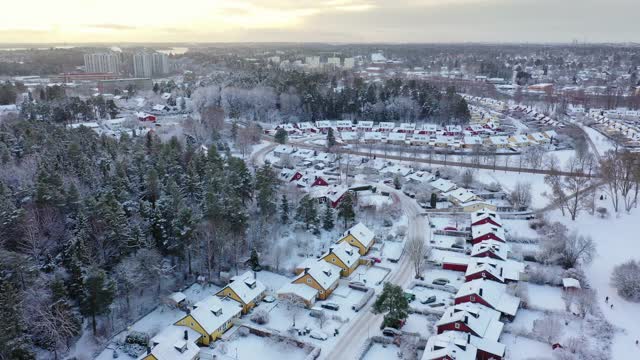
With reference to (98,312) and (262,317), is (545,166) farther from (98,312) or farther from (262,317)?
(98,312)

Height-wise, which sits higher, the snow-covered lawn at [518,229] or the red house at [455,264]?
the snow-covered lawn at [518,229]

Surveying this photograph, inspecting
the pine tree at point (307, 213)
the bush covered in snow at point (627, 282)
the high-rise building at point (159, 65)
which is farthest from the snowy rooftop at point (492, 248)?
the high-rise building at point (159, 65)

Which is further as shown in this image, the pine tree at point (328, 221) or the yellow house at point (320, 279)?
the pine tree at point (328, 221)

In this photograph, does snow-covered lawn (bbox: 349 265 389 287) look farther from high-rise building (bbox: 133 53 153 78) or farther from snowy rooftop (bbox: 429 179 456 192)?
high-rise building (bbox: 133 53 153 78)

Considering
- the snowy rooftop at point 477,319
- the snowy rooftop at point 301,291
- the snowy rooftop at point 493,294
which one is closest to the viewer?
the snowy rooftop at point 477,319

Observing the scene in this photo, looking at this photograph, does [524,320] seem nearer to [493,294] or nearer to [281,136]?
[493,294]

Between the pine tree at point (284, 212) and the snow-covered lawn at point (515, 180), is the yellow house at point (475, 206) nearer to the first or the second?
the snow-covered lawn at point (515, 180)

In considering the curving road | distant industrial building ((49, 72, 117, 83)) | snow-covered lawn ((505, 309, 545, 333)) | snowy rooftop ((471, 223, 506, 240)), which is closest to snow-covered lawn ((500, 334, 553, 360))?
snow-covered lawn ((505, 309, 545, 333))

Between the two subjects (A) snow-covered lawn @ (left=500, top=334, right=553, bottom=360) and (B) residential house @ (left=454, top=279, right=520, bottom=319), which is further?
(B) residential house @ (left=454, top=279, right=520, bottom=319)
